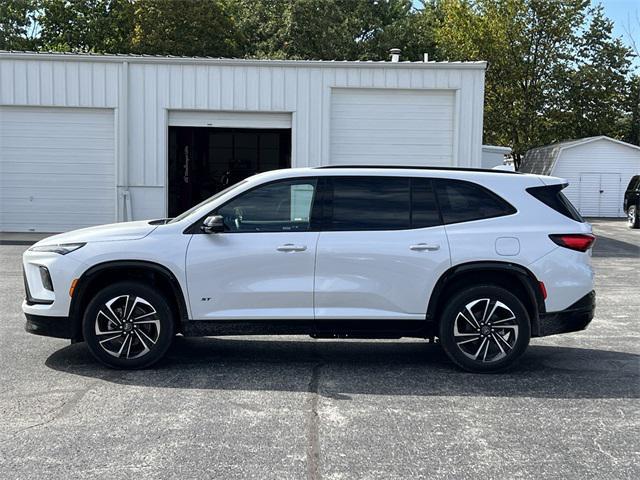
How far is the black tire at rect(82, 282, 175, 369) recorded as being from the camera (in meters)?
6.34

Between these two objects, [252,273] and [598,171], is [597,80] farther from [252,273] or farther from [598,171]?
[252,273]

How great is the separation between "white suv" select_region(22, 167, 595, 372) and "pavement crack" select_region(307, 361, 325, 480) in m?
0.48

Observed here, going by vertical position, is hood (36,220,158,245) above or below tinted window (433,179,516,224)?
below

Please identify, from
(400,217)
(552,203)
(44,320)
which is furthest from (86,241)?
(552,203)

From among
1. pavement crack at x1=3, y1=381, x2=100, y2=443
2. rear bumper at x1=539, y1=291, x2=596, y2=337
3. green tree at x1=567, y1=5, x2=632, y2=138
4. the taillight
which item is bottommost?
pavement crack at x1=3, y1=381, x2=100, y2=443

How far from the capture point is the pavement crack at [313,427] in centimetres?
434

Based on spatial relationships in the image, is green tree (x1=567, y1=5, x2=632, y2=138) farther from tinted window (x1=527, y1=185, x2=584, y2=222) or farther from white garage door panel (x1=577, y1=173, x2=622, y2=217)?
tinted window (x1=527, y1=185, x2=584, y2=222)

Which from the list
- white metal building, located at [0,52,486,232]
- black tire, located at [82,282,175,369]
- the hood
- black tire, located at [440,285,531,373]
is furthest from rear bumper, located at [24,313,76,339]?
white metal building, located at [0,52,486,232]

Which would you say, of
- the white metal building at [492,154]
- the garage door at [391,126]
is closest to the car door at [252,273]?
the garage door at [391,126]

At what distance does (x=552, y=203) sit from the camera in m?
6.58

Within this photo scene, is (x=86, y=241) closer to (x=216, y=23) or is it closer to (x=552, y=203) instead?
(x=552, y=203)

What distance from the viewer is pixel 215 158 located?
2156 centimetres

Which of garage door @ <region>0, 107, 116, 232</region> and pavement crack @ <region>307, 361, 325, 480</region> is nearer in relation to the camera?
pavement crack @ <region>307, 361, 325, 480</region>

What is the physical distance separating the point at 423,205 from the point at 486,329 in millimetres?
1202
